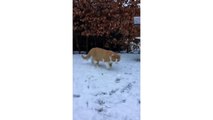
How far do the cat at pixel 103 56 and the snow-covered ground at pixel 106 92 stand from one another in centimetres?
4

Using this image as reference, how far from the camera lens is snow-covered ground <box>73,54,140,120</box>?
74.3 inches

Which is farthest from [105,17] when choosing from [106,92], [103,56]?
[106,92]

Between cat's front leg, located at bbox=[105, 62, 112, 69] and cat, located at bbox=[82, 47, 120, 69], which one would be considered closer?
cat, located at bbox=[82, 47, 120, 69]

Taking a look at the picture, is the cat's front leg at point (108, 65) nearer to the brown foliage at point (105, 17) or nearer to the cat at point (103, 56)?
the cat at point (103, 56)

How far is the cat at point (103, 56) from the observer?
80.9 inches

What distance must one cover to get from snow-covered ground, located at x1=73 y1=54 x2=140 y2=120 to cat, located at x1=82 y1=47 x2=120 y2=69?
0.12 ft

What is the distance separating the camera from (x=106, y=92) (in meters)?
1.99

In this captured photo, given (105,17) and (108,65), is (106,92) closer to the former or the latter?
(108,65)

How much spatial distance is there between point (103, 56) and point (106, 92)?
0.75 ft

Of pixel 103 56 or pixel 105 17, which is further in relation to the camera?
pixel 103 56

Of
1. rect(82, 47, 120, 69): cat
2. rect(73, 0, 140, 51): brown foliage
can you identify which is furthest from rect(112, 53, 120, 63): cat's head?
rect(73, 0, 140, 51): brown foliage

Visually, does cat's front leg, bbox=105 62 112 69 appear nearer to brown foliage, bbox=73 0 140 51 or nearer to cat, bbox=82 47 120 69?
cat, bbox=82 47 120 69
